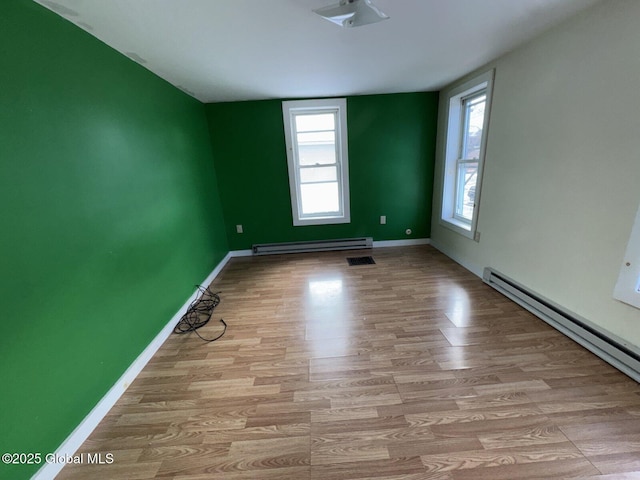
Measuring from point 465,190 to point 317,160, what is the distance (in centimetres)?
205

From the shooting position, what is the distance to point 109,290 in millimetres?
1534

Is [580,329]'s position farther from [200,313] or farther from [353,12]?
[200,313]

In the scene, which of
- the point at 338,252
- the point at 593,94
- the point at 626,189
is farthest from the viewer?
the point at 338,252

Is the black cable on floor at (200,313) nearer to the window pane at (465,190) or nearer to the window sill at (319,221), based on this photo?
the window sill at (319,221)

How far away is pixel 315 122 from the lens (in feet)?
11.7

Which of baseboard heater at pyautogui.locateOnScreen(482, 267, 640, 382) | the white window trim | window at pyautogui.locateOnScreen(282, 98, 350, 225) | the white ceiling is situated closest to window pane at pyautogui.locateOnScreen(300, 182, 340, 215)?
window at pyautogui.locateOnScreen(282, 98, 350, 225)

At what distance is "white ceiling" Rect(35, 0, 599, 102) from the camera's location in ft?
4.50

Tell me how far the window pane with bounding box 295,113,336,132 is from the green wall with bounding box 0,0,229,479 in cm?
186

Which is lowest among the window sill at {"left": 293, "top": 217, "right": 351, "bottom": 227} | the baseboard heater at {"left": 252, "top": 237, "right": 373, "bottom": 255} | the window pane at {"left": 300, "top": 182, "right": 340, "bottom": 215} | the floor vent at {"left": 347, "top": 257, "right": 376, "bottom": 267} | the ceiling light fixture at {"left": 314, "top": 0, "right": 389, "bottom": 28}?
the floor vent at {"left": 347, "top": 257, "right": 376, "bottom": 267}

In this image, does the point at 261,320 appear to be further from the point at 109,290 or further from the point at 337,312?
the point at 109,290

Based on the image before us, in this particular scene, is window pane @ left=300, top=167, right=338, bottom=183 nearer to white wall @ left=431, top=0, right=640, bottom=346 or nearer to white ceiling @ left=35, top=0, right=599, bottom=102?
white ceiling @ left=35, top=0, right=599, bottom=102

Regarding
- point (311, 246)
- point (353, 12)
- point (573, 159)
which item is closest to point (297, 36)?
point (353, 12)

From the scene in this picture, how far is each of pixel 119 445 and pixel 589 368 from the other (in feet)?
8.84

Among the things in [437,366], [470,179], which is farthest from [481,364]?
[470,179]
